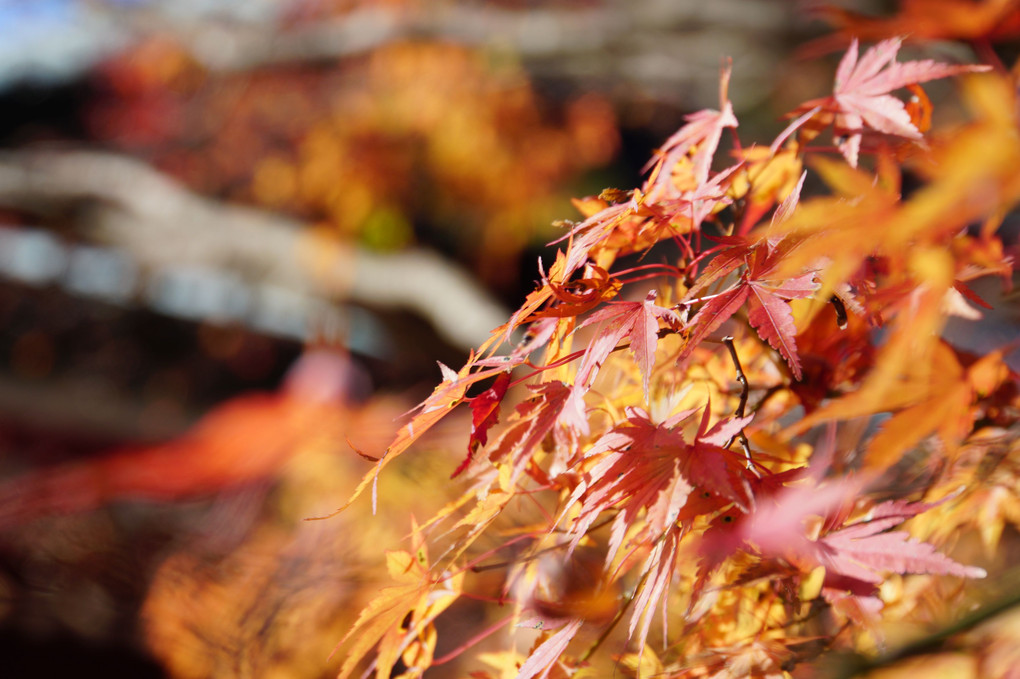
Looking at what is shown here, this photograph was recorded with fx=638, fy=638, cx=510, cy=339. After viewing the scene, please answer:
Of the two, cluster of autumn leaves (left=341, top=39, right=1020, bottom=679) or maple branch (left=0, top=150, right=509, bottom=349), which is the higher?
cluster of autumn leaves (left=341, top=39, right=1020, bottom=679)

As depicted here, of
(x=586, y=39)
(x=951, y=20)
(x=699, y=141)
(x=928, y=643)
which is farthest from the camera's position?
(x=586, y=39)

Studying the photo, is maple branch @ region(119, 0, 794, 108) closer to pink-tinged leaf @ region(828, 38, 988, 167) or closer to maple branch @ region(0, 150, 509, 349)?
maple branch @ region(0, 150, 509, 349)

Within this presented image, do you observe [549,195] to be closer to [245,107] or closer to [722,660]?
[245,107]

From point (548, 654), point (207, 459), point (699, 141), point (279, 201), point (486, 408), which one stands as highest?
point (699, 141)

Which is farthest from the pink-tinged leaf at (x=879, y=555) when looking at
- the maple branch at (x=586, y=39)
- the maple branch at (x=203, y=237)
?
the maple branch at (x=586, y=39)

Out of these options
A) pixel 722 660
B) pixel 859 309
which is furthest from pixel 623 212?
pixel 722 660

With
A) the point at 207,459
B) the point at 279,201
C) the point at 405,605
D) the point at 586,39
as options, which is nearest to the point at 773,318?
the point at 405,605

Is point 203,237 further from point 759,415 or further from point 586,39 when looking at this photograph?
point 759,415

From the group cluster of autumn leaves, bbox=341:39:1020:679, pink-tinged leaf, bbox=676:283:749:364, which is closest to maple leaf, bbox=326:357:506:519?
cluster of autumn leaves, bbox=341:39:1020:679
